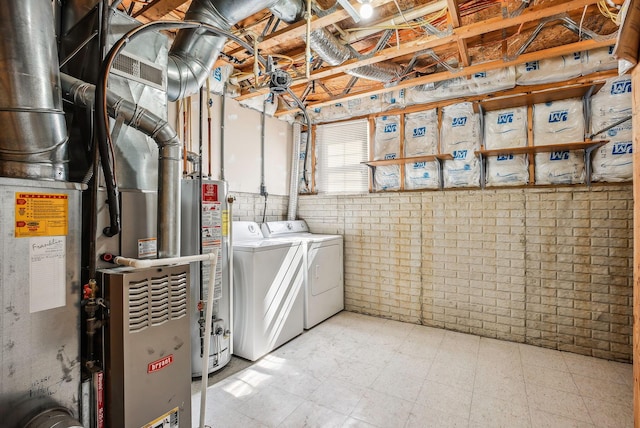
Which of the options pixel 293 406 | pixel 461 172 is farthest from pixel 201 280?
pixel 461 172

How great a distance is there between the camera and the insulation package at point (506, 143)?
127 inches

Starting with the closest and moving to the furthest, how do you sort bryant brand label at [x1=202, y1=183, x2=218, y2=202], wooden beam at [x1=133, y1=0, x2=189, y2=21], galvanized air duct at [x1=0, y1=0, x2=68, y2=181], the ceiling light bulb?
1. galvanized air duct at [x1=0, y1=0, x2=68, y2=181]
2. the ceiling light bulb
3. wooden beam at [x1=133, y1=0, x2=189, y2=21]
4. bryant brand label at [x1=202, y1=183, x2=218, y2=202]

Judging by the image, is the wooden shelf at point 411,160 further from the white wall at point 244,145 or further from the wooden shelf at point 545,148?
the white wall at point 244,145

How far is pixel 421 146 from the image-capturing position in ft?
12.3

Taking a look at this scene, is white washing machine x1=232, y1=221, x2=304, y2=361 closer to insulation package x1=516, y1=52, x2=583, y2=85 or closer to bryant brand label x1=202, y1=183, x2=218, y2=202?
bryant brand label x1=202, y1=183, x2=218, y2=202

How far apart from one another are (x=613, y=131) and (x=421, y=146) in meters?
1.76

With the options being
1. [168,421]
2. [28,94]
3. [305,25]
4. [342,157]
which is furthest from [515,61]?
[168,421]

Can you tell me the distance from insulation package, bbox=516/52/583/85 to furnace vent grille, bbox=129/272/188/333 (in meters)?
3.68

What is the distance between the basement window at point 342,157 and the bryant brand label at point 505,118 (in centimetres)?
157

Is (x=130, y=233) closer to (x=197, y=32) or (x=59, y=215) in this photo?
(x=59, y=215)

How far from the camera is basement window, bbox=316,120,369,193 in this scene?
4211 millimetres

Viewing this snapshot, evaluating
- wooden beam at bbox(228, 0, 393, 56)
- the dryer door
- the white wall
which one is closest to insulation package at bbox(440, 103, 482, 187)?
the dryer door

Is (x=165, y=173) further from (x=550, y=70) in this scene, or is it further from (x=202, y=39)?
(x=550, y=70)

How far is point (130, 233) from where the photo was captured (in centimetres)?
147
